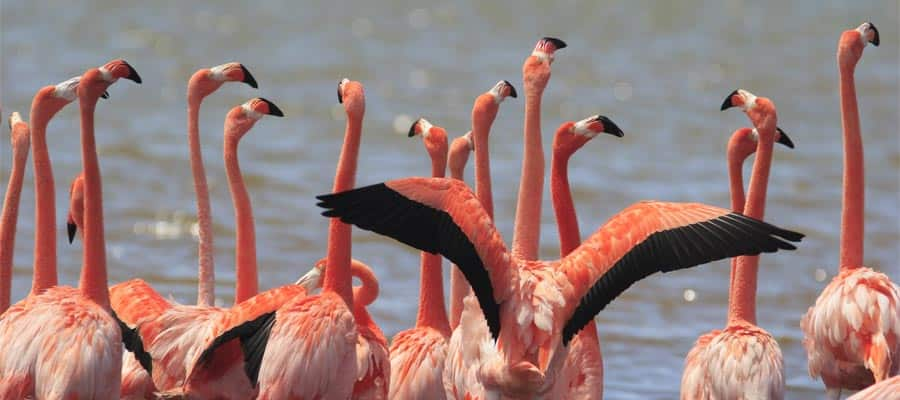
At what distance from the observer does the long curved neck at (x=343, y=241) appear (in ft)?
23.8

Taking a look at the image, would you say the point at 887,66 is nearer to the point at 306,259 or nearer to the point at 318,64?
the point at 318,64

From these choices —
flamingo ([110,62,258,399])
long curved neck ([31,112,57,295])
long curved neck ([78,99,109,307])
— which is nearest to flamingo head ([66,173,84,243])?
long curved neck ([31,112,57,295])

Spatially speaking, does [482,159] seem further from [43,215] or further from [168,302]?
[43,215]

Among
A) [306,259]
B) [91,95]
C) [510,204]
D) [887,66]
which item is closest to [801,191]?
[510,204]

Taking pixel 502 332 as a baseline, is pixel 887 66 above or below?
above

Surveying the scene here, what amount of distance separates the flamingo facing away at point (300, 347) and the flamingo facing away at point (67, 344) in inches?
15.6

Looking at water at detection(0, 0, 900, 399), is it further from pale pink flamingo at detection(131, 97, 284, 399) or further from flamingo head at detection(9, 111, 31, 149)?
flamingo head at detection(9, 111, 31, 149)

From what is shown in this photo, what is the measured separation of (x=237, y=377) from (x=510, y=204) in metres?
8.77

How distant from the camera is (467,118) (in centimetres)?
1964

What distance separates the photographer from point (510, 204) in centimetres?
1576

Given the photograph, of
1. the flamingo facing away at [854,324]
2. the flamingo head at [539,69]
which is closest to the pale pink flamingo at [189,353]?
the flamingo head at [539,69]

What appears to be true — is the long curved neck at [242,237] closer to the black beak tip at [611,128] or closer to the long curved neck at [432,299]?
the long curved neck at [432,299]

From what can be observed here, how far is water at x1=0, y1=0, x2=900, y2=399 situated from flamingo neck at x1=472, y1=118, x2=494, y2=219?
210 cm

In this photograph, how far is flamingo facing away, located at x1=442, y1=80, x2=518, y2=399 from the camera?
22.8 feet
